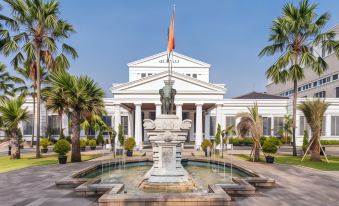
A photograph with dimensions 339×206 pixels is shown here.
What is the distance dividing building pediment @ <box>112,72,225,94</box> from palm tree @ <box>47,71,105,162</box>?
1387cm

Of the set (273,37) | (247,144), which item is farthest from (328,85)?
(273,37)

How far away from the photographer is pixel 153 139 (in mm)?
11664

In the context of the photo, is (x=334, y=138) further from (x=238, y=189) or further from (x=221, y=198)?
(x=221, y=198)

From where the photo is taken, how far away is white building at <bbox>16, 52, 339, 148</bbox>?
34.2m

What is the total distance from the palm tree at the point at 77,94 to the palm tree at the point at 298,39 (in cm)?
1735

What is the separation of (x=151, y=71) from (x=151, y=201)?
42579 mm

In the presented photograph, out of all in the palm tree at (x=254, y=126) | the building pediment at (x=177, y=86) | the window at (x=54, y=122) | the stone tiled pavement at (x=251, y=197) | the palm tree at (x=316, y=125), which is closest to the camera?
the stone tiled pavement at (x=251, y=197)

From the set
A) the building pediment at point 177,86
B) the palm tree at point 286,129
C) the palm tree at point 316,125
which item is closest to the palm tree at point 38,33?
the building pediment at point 177,86

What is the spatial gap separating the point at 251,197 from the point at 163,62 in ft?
135

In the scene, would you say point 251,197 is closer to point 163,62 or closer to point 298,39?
point 298,39

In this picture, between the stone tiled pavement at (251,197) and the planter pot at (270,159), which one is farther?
the planter pot at (270,159)

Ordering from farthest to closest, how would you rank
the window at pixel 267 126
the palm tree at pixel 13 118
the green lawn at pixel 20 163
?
the window at pixel 267 126
the palm tree at pixel 13 118
the green lawn at pixel 20 163

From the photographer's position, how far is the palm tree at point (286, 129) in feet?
140

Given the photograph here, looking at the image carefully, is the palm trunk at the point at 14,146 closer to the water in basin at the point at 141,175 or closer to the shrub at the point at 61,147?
the shrub at the point at 61,147
